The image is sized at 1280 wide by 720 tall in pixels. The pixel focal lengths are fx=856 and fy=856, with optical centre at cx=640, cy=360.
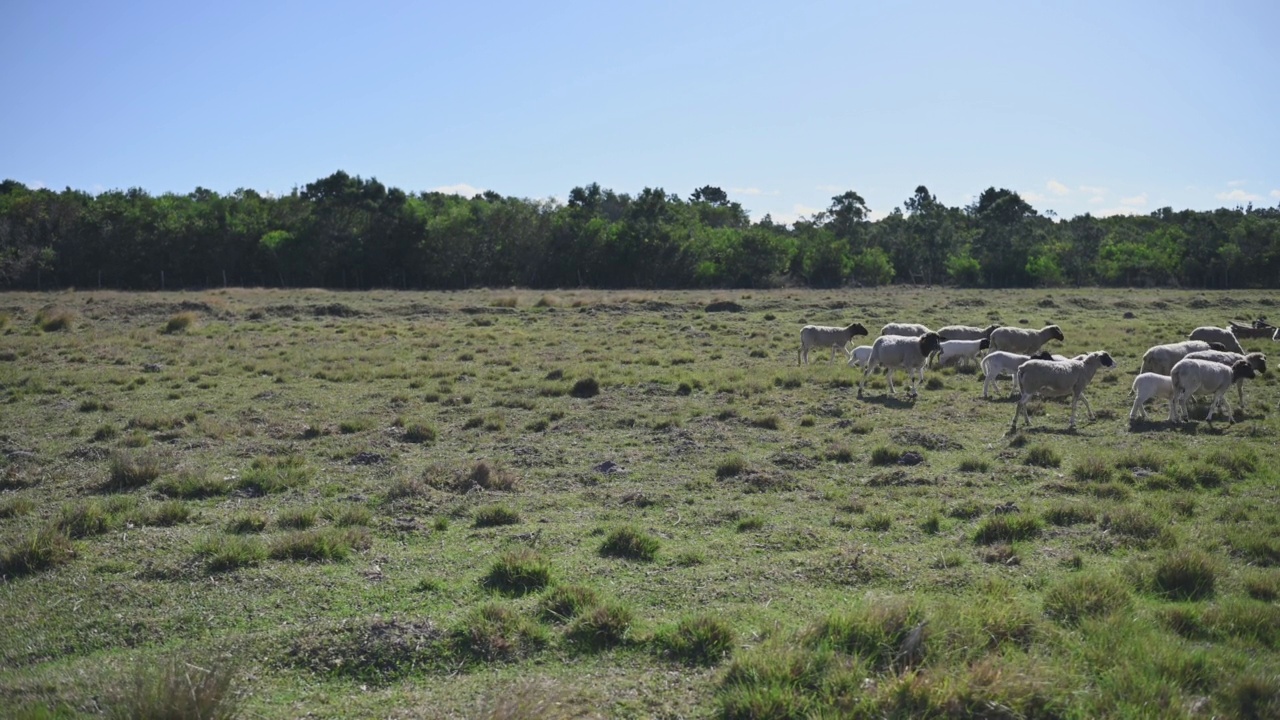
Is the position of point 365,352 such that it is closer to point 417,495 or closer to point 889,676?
point 417,495

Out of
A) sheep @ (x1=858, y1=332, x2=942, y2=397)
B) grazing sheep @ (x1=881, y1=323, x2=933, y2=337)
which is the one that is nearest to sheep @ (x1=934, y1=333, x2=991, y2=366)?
grazing sheep @ (x1=881, y1=323, x2=933, y2=337)

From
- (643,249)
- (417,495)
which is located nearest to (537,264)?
(643,249)

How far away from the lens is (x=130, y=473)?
496 inches

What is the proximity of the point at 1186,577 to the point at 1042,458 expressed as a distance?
580 cm

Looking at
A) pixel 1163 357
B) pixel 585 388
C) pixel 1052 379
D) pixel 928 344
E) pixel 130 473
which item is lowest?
pixel 130 473

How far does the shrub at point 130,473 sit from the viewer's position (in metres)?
12.6

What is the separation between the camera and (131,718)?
5.45 m

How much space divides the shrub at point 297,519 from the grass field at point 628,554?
0.19 feet

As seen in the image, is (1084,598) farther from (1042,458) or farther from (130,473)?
(130,473)

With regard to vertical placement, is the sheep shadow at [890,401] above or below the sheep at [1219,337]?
below

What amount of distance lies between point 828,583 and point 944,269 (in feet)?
294

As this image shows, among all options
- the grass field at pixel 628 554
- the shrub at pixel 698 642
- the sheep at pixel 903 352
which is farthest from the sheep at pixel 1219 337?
the shrub at pixel 698 642

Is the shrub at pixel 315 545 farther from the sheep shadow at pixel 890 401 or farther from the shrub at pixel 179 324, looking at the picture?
the shrub at pixel 179 324

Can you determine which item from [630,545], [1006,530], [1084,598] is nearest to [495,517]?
[630,545]
